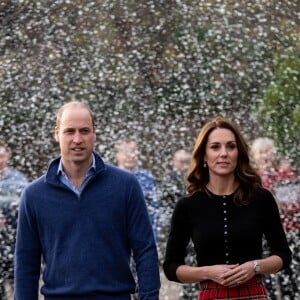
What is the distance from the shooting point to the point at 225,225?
3.30 metres

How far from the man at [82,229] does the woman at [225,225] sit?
246mm

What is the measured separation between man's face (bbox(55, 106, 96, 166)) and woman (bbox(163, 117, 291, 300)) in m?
0.47

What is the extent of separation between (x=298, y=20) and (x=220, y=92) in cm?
80

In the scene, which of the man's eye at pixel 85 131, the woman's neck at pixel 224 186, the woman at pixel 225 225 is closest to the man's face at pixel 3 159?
the woman at pixel 225 225

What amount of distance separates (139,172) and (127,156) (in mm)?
149

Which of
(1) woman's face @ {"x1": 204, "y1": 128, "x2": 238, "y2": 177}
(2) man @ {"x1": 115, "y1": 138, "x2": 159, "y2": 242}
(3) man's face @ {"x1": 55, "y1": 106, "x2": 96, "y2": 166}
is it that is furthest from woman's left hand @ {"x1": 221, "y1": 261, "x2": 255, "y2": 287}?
(2) man @ {"x1": 115, "y1": 138, "x2": 159, "y2": 242}

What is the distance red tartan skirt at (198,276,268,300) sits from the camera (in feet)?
10.8

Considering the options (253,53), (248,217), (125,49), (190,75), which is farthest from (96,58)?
(248,217)

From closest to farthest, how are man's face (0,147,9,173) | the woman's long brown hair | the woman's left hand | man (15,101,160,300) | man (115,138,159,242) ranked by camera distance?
man (15,101,160,300) → the woman's left hand → the woman's long brown hair → man (115,138,159,242) → man's face (0,147,9,173)

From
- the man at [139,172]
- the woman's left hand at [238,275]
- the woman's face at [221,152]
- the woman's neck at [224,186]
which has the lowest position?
the woman's left hand at [238,275]

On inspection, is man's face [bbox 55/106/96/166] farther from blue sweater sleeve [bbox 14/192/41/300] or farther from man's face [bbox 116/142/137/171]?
man's face [bbox 116/142/137/171]

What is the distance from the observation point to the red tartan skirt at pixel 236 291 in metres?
3.28

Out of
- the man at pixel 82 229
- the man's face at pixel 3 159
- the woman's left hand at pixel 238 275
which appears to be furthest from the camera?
the man's face at pixel 3 159

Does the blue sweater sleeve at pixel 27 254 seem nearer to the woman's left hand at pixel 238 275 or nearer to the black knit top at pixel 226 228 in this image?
the black knit top at pixel 226 228
